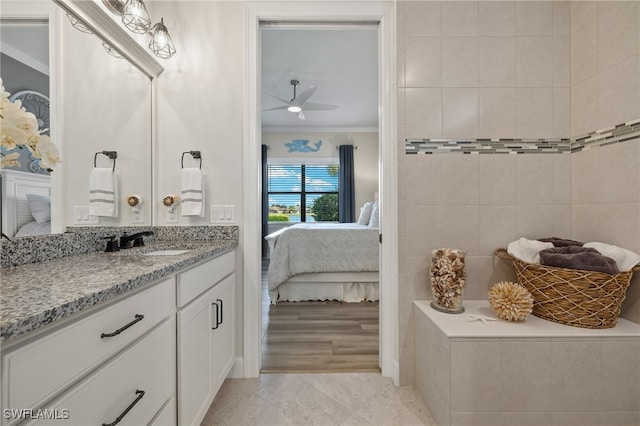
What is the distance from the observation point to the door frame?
5.51ft

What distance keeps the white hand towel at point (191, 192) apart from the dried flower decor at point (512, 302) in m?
1.76

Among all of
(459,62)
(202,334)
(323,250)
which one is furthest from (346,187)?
(202,334)

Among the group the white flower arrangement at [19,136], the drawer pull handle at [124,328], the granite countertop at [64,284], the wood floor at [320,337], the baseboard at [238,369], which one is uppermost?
the white flower arrangement at [19,136]

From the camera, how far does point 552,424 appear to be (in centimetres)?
121

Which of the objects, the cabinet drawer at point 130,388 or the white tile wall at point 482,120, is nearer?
the cabinet drawer at point 130,388

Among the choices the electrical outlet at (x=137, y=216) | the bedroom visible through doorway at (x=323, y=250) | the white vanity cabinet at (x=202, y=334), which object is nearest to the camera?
the white vanity cabinet at (x=202, y=334)

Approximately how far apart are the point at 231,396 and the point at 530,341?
5.15 ft

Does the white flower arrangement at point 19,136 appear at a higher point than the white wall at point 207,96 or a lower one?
lower

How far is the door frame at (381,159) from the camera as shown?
1680 millimetres

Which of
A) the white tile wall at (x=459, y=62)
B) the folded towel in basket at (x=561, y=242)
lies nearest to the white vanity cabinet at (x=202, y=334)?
the white tile wall at (x=459, y=62)

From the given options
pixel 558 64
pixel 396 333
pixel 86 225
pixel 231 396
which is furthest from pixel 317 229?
pixel 558 64

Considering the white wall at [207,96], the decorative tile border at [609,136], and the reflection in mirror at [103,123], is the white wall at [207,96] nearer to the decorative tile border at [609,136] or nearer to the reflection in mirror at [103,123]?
the reflection in mirror at [103,123]

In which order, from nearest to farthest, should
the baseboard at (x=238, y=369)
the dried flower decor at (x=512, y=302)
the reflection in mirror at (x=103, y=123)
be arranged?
the reflection in mirror at (x=103, y=123), the dried flower decor at (x=512, y=302), the baseboard at (x=238, y=369)

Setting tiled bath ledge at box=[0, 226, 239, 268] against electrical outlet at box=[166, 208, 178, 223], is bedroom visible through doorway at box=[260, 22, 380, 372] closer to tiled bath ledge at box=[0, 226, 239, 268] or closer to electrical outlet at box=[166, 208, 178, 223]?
tiled bath ledge at box=[0, 226, 239, 268]
